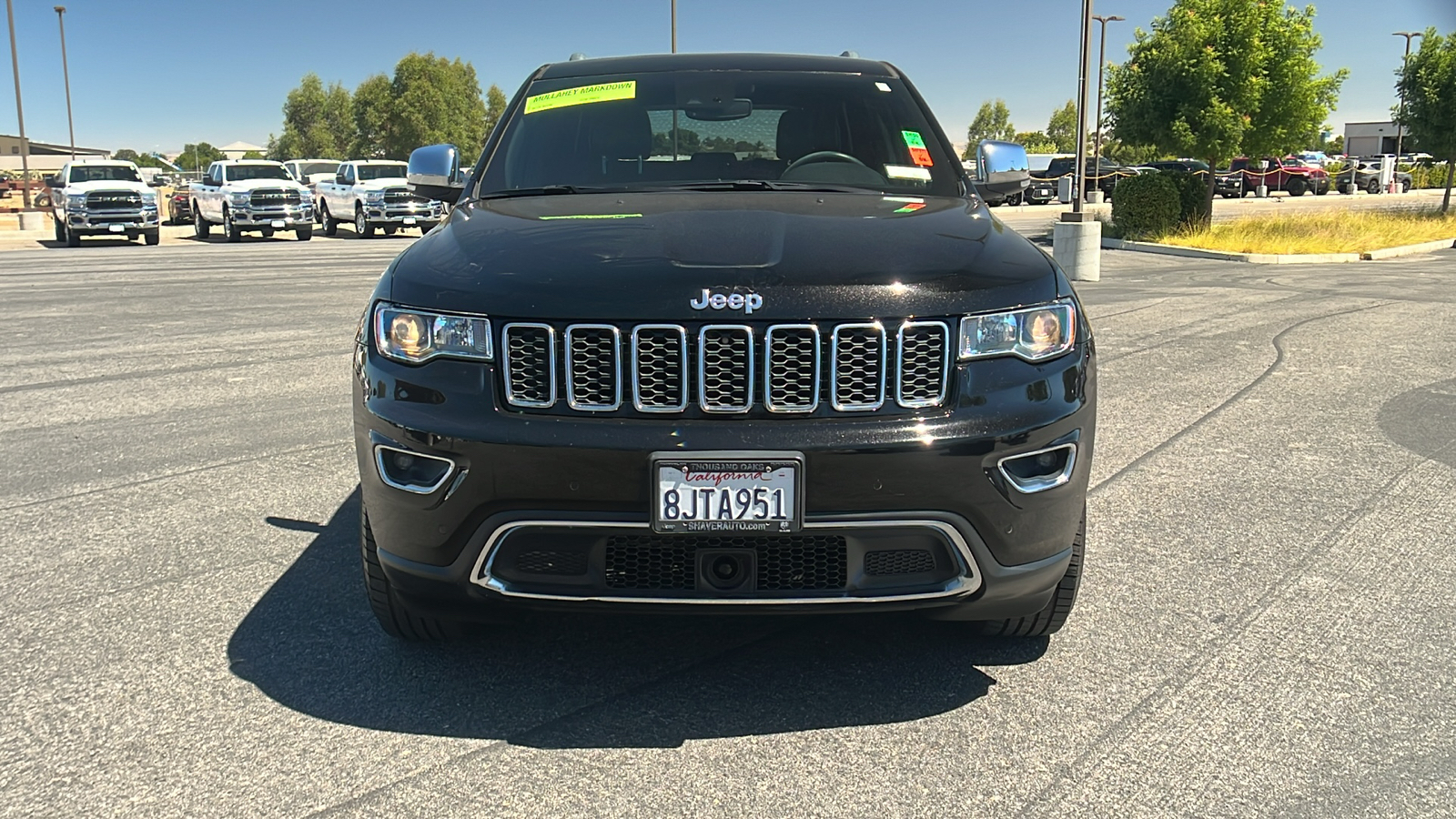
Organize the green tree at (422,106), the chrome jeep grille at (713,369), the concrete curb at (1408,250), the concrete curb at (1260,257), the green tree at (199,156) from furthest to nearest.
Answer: the green tree at (199,156) < the green tree at (422,106) < the concrete curb at (1408,250) < the concrete curb at (1260,257) < the chrome jeep grille at (713,369)

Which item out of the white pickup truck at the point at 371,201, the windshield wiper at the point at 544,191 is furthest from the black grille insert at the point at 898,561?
the white pickup truck at the point at 371,201

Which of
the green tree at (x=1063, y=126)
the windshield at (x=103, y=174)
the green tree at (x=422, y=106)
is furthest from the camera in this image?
the green tree at (x=1063, y=126)

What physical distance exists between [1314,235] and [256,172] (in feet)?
78.6

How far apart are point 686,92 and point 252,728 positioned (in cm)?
275

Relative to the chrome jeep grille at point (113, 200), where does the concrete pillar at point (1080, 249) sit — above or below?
below

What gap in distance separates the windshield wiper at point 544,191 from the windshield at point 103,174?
2767 centimetres

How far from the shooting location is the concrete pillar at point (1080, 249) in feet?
50.4

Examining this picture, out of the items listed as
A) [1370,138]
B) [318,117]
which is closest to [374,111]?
[318,117]

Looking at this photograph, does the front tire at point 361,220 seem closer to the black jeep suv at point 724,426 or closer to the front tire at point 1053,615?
the black jeep suv at point 724,426

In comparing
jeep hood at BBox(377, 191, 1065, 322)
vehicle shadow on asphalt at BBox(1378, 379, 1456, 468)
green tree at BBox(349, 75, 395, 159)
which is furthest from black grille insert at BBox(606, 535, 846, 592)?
green tree at BBox(349, 75, 395, 159)

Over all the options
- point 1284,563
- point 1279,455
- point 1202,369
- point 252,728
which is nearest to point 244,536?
point 252,728

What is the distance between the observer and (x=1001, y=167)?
4.61m

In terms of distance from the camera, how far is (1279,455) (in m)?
5.86

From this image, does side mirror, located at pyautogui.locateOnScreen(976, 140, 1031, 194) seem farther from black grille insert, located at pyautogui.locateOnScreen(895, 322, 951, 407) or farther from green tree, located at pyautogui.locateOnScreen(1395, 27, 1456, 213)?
green tree, located at pyautogui.locateOnScreen(1395, 27, 1456, 213)
